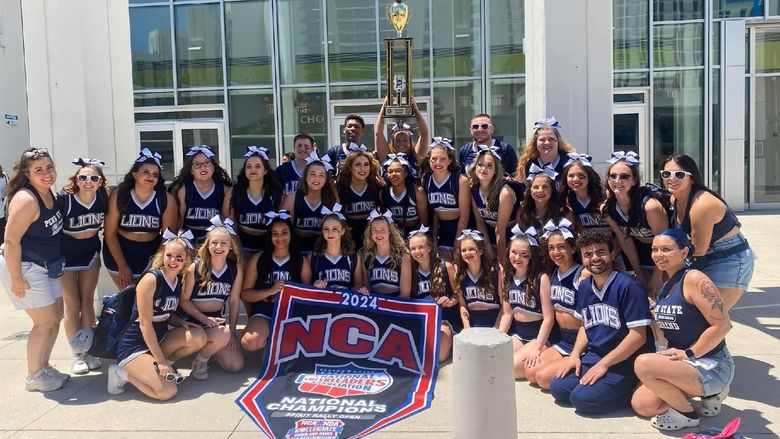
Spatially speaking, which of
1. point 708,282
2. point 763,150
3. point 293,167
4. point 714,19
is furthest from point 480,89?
point 708,282

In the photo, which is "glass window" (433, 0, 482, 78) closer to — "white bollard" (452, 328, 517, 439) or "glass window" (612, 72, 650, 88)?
"glass window" (612, 72, 650, 88)

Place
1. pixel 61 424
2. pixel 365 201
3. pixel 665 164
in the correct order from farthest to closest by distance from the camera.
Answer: pixel 365 201 < pixel 665 164 < pixel 61 424

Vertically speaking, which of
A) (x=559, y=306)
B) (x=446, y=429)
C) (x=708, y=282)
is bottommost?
(x=446, y=429)

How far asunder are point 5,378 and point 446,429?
3854 millimetres

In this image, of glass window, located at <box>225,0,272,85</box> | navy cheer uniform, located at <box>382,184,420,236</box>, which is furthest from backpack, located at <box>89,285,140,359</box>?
glass window, located at <box>225,0,272,85</box>

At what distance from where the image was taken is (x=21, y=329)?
7.22 metres

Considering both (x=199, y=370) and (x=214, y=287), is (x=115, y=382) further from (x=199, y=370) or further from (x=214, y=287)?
(x=214, y=287)

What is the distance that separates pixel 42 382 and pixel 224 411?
1.66 m

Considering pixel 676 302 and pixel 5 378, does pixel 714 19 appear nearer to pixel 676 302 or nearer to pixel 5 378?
pixel 676 302

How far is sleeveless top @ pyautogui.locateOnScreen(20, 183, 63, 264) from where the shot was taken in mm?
5172

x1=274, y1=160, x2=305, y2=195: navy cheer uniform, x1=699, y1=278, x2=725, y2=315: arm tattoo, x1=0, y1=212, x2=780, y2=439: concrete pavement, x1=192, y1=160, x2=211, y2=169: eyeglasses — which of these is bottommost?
x1=0, y1=212, x2=780, y2=439: concrete pavement

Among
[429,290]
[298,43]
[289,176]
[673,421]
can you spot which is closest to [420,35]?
[298,43]

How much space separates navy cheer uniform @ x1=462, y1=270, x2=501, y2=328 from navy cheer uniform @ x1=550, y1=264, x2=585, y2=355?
634 mm

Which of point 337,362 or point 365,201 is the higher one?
point 365,201
